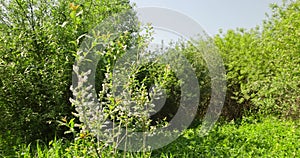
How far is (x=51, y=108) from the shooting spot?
174 inches

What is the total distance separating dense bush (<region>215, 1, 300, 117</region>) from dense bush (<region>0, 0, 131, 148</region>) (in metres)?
3.33

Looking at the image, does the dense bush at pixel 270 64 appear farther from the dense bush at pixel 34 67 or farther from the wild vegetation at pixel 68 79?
the dense bush at pixel 34 67

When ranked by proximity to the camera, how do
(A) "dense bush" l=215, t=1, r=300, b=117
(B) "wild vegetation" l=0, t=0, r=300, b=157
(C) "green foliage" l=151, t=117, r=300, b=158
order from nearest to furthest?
(B) "wild vegetation" l=0, t=0, r=300, b=157, (C) "green foliage" l=151, t=117, r=300, b=158, (A) "dense bush" l=215, t=1, r=300, b=117

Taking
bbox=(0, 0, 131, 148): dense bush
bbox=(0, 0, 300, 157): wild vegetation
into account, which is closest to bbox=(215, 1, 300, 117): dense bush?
bbox=(0, 0, 300, 157): wild vegetation

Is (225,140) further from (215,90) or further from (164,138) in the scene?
(215,90)

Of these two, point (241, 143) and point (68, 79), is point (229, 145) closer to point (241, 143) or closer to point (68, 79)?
point (241, 143)

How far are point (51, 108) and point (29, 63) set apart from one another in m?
0.65

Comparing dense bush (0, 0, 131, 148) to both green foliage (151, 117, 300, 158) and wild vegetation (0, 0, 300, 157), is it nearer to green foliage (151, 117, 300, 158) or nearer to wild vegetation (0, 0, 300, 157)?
wild vegetation (0, 0, 300, 157)

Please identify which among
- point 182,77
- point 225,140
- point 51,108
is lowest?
point 225,140

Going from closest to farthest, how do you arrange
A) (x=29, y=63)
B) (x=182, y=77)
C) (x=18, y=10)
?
(x=29, y=63) < (x=18, y=10) < (x=182, y=77)

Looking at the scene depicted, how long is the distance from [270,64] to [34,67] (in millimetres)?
4283

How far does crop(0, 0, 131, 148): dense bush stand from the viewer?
4.18 meters

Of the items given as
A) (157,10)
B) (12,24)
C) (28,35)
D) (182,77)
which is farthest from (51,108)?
(182,77)

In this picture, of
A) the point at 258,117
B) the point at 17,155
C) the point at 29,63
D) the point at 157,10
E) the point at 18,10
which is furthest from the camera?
the point at 258,117
